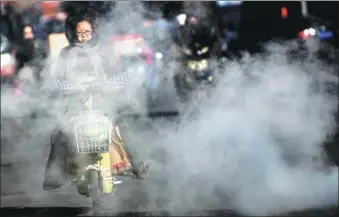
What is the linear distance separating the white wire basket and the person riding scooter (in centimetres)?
45

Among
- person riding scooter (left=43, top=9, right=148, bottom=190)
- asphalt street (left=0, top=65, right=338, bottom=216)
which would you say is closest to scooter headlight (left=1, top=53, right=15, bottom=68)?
asphalt street (left=0, top=65, right=338, bottom=216)

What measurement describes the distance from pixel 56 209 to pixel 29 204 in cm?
32

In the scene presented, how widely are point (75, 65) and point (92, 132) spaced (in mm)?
695

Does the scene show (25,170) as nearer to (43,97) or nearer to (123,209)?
(43,97)

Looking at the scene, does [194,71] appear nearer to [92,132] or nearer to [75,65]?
[75,65]

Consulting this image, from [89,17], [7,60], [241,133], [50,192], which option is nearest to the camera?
[89,17]

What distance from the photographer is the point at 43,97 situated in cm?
636

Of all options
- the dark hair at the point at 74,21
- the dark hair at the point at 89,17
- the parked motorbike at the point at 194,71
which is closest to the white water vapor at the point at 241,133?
the dark hair at the point at 89,17

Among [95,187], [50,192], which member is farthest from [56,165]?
[95,187]

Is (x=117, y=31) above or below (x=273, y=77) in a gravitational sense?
above

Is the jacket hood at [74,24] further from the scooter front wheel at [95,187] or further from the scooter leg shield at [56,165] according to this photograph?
the scooter front wheel at [95,187]

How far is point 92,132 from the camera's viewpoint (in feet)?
15.1

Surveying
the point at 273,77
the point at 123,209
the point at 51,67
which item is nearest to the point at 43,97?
the point at 51,67

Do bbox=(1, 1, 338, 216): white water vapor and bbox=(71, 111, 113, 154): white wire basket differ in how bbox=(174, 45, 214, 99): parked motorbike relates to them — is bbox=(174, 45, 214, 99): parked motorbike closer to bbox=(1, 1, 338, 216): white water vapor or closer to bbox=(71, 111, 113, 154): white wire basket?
bbox=(1, 1, 338, 216): white water vapor
